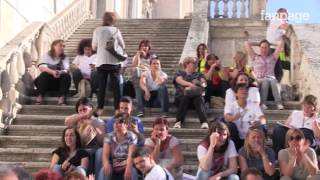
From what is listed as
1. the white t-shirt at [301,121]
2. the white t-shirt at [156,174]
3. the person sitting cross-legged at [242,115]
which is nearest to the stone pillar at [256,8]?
Answer: the person sitting cross-legged at [242,115]

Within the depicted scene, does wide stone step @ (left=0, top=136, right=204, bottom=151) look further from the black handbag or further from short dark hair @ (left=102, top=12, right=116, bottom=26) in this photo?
short dark hair @ (left=102, top=12, right=116, bottom=26)

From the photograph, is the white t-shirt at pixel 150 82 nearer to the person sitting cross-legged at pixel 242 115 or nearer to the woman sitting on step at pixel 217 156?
the person sitting cross-legged at pixel 242 115

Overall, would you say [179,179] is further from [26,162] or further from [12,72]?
[12,72]

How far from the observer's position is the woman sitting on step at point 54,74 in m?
9.86

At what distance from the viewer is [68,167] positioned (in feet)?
Result: 22.2

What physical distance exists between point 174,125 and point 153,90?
789 mm

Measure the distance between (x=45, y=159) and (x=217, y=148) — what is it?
7.56 feet

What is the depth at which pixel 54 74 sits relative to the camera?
987 cm

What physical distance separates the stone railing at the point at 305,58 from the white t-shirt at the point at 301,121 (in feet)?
5.67

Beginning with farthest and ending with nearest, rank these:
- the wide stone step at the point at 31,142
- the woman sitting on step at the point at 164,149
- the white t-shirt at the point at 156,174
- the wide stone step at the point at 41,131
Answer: the wide stone step at the point at 41,131 < the wide stone step at the point at 31,142 < the woman sitting on step at the point at 164,149 < the white t-shirt at the point at 156,174

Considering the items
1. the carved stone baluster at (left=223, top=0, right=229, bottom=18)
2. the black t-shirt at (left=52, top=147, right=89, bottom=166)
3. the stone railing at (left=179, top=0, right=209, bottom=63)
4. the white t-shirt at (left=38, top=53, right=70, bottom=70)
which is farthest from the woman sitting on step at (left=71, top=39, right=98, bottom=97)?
the carved stone baluster at (left=223, top=0, right=229, bottom=18)

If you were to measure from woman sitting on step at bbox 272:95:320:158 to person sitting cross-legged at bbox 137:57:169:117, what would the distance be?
6.65ft

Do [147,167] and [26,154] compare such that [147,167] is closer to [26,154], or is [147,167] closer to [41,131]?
[26,154]

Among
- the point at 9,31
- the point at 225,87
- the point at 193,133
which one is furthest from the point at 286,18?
the point at 9,31
